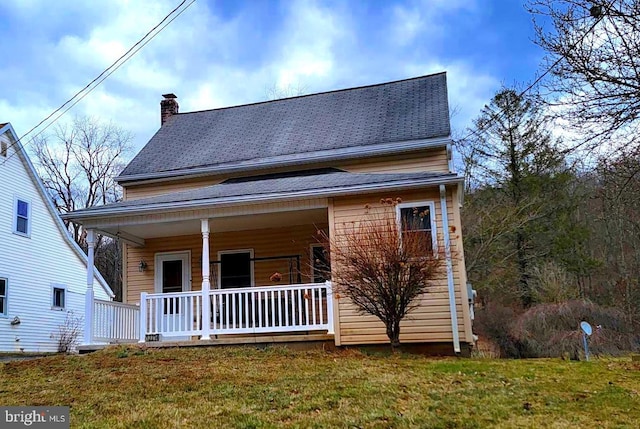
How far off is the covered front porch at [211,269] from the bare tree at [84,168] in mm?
17699

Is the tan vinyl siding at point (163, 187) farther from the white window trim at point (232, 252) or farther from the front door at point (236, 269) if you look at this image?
the front door at point (236, 269)

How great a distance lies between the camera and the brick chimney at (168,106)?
54.5 ft

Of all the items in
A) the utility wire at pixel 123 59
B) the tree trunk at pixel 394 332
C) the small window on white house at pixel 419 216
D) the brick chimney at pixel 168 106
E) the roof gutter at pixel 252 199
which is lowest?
the tree trunk at pixel 394 332

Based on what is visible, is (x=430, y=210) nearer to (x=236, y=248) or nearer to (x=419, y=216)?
(x=419, y=216)

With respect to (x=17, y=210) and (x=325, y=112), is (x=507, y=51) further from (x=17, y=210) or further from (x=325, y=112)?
(x=17, y=210)

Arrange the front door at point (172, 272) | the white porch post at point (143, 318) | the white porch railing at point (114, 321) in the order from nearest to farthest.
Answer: the white porch post at point (143, 318) < the white porch railing at point (114, 321) < the front door at point (172, 272)

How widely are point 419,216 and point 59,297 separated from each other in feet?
48.1

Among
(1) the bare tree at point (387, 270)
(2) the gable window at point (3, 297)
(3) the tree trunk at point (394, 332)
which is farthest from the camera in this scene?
(2) the gable window at point (3, 297)

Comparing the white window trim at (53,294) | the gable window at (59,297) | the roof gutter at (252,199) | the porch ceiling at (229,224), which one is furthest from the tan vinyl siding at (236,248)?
the gable window at (59,297)

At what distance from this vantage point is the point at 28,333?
17.0 m

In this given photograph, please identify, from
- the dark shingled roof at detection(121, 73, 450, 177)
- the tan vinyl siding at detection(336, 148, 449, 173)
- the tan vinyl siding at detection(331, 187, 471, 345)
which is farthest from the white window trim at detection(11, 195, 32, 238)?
the tan vinyl siding at detection(331, 187, 471, 345)

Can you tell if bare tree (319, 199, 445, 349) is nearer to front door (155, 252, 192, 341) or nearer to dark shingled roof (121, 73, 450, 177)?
dark shingled roof (121, 73, 450, 177)

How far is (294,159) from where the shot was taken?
40.4 feet

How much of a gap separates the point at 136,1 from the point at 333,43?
232 inches
